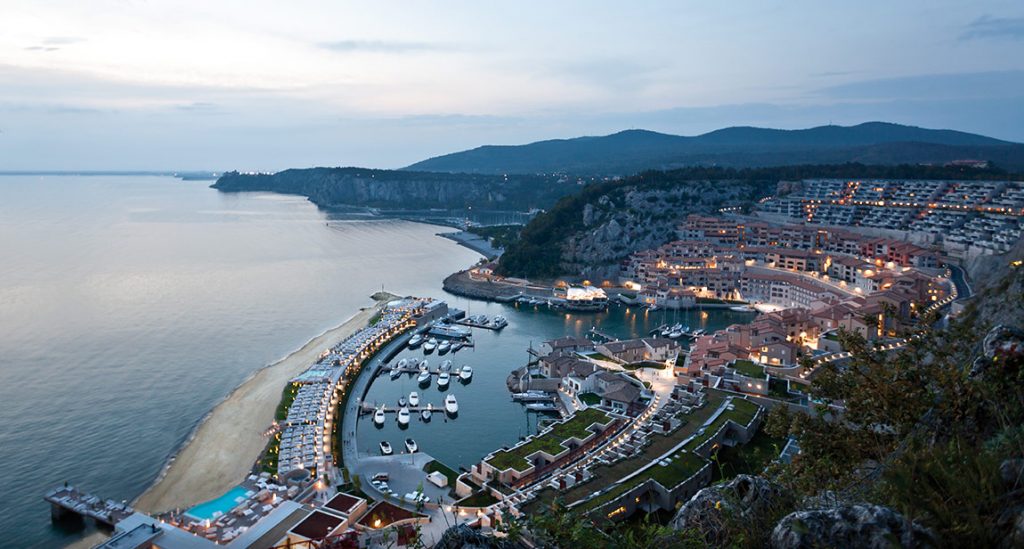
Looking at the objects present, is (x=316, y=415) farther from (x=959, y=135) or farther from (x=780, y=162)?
(x=959, y=135)

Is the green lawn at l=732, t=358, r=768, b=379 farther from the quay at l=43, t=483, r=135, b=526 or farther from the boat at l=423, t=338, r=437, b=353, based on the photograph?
the quay at l=43, t=483, r=135, b=526

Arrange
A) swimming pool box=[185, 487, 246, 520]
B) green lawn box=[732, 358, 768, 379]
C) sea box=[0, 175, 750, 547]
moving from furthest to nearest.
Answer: green lawn box=[732, 358, 768, 379]
sea box=[0, 175, 750, 547]
swimming pool box=[185, 487, 246, 520]

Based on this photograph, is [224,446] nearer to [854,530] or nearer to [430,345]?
[430,345]

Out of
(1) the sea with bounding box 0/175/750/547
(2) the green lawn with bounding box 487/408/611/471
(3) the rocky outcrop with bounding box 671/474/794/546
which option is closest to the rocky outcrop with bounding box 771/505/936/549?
(3) the rocky outcrop with bounding box 671/474/794/546

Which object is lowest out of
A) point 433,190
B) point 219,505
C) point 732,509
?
point 219,505

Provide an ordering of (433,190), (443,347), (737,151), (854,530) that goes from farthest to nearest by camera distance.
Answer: (737,151) < (433,190) < (443,347) < (854,530)

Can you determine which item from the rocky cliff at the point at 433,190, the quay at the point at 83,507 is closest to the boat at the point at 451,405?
the quay at the point at 83,507

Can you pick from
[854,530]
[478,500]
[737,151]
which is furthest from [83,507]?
[737,151]
